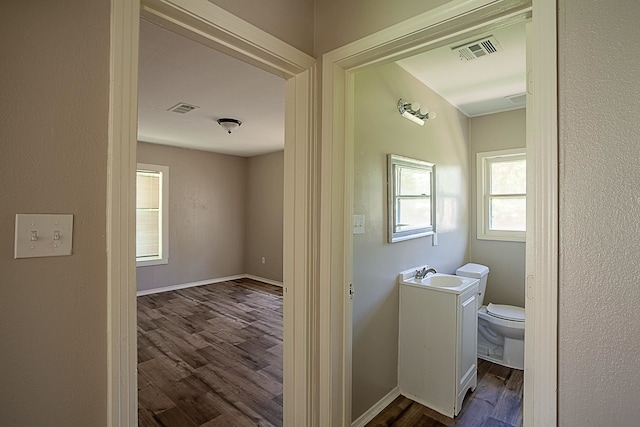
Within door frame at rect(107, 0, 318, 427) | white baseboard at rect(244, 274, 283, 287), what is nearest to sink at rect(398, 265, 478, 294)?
door frame at rect(107, 0, 318, 427)

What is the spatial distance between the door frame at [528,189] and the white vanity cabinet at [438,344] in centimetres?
86

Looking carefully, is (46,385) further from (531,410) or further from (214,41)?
(531,410)

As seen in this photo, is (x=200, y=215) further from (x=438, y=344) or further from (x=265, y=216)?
(x=438, y=344)

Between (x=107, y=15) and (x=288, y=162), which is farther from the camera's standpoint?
(x=288, y=162)

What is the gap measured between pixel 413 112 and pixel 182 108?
91.2 inches

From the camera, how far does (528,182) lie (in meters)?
0.97

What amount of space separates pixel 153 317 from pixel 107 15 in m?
3.82

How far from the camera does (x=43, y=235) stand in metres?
0.79

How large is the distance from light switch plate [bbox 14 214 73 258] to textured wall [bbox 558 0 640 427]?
1.42m

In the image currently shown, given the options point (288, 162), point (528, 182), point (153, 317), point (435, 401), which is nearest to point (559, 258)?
point (528, 182)

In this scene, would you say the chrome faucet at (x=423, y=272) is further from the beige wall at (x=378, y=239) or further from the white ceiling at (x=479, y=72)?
the white ceiling at (x=479, y=72)

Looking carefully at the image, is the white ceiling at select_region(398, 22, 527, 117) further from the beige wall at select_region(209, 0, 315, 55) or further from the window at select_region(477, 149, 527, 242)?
the beige wall at select_region(209, 0, 315, 55)

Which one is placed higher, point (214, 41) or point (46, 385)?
point (214, 41)

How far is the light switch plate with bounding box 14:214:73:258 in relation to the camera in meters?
0.76
